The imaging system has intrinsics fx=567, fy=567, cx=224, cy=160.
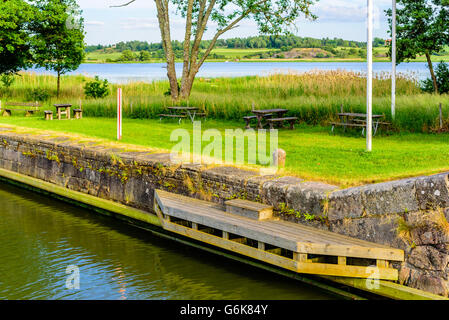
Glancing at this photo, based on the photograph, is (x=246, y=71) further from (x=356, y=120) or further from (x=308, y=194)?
(x=308, y=194)

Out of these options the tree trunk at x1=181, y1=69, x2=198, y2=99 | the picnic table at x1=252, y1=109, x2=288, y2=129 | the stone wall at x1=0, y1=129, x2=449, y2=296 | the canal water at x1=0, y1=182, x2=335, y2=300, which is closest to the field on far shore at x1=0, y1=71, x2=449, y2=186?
the picnic table at x1=252, y1=109, x2=288, y2=129

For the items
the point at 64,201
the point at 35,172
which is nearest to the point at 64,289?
the point at 64,201

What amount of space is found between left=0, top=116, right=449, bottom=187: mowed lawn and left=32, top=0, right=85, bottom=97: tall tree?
12923 millimetres

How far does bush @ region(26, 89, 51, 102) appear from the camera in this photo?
1202 inches

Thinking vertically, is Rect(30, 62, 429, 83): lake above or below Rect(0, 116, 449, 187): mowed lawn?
above

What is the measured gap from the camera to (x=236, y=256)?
8547 millimetres

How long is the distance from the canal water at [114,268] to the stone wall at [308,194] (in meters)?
0.88

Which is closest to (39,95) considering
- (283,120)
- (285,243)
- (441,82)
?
(283,120)

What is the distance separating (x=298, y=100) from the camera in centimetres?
1959

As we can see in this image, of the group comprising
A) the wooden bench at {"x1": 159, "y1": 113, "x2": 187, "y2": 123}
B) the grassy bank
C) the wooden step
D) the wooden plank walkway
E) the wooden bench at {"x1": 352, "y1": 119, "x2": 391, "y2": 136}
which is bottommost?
the wooden plank walkway

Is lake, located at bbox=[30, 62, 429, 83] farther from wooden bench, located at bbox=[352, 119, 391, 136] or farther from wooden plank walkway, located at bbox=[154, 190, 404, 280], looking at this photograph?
wooden plank walkway, located at bbox=[154, 190, 404, 280]

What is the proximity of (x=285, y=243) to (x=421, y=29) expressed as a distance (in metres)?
18.3

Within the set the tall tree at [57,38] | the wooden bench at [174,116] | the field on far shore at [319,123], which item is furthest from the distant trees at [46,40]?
the wooden bench at [174,116]

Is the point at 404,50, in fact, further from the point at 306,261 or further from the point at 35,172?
the point at 306,261
